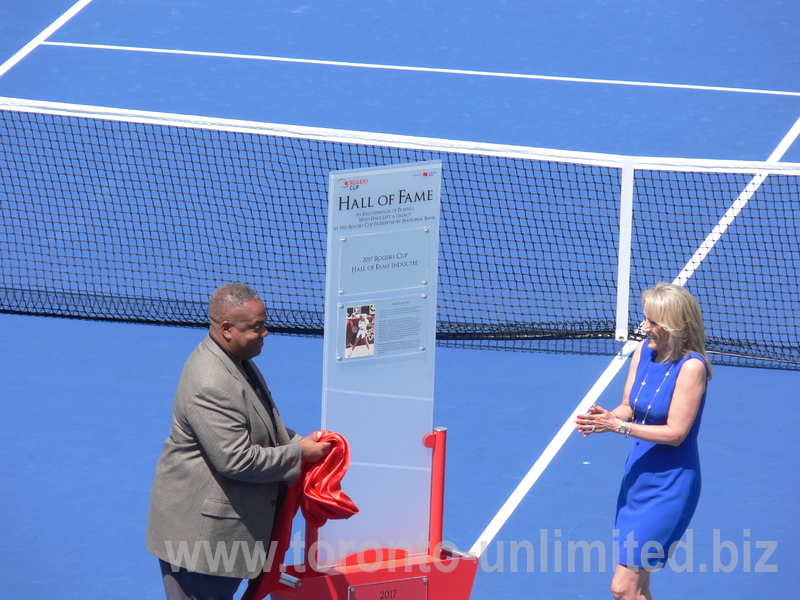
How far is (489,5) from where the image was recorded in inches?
679

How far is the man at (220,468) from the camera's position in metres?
4.41

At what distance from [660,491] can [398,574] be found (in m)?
1.36

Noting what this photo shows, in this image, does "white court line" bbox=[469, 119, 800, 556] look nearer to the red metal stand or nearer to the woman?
the red metal stand

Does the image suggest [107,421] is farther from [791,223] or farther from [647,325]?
[791,223]

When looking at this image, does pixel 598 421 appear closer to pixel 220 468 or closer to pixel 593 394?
pixel 220 468

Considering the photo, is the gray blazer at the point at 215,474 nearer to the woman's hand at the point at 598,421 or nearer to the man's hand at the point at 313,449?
the man's hand at the point at 313,449

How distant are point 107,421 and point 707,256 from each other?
5992 millimetres

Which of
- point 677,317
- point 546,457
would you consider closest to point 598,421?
point 677,317

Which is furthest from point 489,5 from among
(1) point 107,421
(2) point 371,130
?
(1) point 107,421

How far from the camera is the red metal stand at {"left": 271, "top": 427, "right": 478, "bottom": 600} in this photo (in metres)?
4.97

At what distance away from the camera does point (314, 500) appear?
15.3 feet

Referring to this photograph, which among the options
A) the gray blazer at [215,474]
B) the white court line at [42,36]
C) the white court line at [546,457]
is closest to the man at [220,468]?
the gray blazer at [215,474]

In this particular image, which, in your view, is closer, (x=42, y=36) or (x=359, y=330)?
(x=359, y=330)

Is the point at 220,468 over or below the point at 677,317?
below
